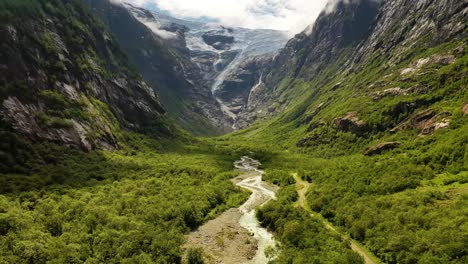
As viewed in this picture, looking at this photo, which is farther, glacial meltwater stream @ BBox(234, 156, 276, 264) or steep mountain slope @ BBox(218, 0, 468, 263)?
glacial meltwater stream @ BBox(234, 156, 276, 264)

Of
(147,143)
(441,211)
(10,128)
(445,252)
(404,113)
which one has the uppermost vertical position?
(404,113)

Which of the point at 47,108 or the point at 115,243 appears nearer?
the point at 115,243

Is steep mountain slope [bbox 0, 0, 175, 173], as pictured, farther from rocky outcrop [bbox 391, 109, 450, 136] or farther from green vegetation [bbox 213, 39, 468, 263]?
Result: rocky outcrop [bbox 391, 109, 450, 136]

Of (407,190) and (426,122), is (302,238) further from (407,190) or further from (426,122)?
(426,122)

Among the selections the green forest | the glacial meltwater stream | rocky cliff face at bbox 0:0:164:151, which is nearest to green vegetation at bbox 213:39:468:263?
the green forest

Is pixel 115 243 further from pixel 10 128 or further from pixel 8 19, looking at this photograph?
pixel 8 19

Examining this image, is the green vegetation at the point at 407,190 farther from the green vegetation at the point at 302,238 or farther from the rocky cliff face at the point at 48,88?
the rocky cliff face at the point at 48,88

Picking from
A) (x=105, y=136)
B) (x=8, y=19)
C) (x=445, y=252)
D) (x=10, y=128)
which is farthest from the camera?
(x=105, y=136)

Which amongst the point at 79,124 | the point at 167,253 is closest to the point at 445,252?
the point at 167,253
